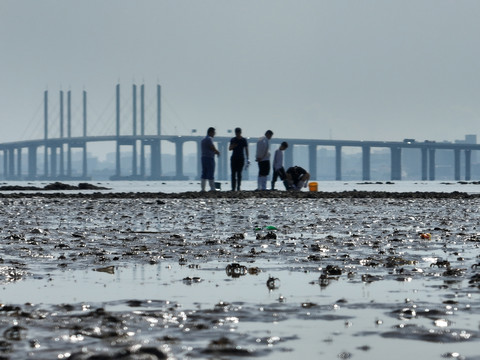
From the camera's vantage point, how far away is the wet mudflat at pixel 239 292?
3.09 meters

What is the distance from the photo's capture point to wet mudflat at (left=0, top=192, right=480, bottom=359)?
3.09m

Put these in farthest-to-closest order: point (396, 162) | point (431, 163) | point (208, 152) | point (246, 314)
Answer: point (431, 163)
point (396, 162)
point (208, 152)
point (246, 314)

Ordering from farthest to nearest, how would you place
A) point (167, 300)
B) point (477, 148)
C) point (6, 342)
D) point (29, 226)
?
point (477, 148) < point (29, 226) < point (167, 300) < point (6, 342)

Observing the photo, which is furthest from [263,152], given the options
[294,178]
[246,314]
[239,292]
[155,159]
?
[155,159]

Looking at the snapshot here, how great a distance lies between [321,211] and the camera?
1340 cm

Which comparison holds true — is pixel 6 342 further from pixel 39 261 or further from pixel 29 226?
pixel 29 226

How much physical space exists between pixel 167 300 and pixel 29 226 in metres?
5.87

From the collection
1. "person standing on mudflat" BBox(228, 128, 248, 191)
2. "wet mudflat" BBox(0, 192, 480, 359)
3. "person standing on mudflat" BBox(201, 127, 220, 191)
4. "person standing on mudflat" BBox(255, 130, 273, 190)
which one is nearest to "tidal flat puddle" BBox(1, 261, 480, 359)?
"wet mudflat" BBox(0, 192, 480, 359)

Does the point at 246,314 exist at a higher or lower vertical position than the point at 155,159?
lower

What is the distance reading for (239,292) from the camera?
4.48 meters

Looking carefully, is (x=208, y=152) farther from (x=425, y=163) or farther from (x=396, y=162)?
(x=425, y=163)

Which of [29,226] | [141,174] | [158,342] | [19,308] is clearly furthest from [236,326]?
[141,174]

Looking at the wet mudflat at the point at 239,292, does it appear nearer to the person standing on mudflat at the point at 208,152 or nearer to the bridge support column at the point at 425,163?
the person standing on mudflat at the point at 208,152

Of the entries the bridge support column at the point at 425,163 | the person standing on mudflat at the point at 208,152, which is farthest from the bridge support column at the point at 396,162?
the person standing on mudflat at the point at 208,152
